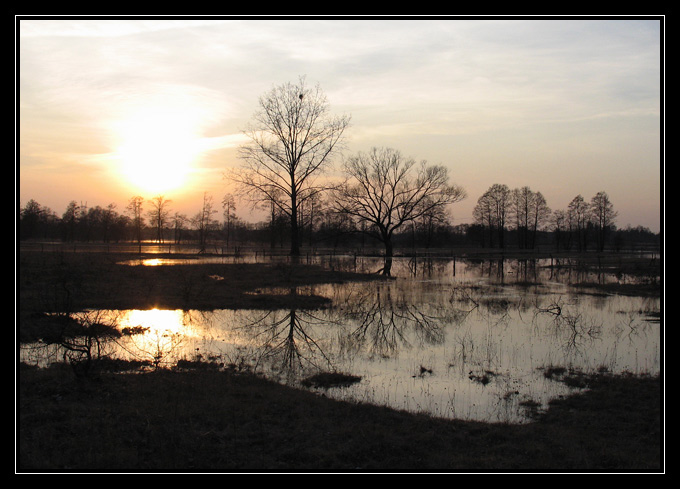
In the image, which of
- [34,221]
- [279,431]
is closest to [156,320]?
[279,431]

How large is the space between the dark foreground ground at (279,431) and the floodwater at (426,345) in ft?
3.04

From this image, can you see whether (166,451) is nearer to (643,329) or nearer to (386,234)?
(643,329)

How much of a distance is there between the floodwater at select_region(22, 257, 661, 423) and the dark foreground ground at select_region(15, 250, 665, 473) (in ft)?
3.04

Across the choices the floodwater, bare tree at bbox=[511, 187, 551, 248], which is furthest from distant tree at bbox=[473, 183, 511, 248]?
the floodwater

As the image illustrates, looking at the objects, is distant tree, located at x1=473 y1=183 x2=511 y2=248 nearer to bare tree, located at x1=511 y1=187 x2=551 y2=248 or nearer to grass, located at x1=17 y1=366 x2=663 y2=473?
bare tree, located at x1=511 y1=187 x2=551 y2=248

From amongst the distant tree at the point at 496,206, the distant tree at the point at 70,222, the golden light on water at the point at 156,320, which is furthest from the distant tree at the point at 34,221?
the distant tree at the point at 496,206

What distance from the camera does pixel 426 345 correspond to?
14.3 m

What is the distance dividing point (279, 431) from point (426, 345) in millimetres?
7847

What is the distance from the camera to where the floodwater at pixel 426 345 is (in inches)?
392

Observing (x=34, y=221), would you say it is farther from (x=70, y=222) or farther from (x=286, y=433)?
(x=286, y=433)

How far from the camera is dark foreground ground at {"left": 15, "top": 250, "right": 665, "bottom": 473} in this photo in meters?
6.21

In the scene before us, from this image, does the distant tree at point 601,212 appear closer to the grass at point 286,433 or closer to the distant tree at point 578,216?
the distant tree at point 578,216

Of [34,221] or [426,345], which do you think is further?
→ [34,221]

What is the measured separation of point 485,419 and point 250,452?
4.19 meters
